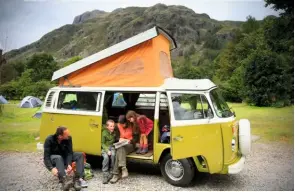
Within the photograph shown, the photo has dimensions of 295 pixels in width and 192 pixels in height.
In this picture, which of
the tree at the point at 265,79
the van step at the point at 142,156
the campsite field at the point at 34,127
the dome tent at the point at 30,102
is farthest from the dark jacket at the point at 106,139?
the tree at the point at 265,79

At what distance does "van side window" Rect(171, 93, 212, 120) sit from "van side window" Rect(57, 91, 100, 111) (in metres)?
1.84

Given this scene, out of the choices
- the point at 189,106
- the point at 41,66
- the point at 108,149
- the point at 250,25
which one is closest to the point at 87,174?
the point at 108,149

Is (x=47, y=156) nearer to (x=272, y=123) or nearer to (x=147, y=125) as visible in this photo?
(x=147, y=125)

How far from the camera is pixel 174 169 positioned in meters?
5.99

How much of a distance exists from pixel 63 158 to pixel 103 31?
69.4 ft

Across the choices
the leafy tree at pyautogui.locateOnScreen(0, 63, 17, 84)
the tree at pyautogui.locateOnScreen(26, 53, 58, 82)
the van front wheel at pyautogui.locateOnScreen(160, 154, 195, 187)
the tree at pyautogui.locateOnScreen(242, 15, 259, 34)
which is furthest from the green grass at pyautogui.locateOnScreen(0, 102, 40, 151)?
the tree at pyautogui.locateOnScreen(242, 15, 259, 34)

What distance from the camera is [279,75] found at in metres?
19.4

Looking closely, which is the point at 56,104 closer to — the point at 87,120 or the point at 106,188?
the point at 87,120

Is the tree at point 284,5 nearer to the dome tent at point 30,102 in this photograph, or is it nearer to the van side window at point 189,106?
the van side window at point 189,106

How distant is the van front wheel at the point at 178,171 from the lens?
5789 millimetres

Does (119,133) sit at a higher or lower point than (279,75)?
lower

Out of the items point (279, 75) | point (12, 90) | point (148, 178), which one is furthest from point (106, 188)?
point (279, 75)

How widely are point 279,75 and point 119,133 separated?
15.5m

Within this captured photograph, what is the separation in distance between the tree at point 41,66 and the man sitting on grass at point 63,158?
10.2 meters
